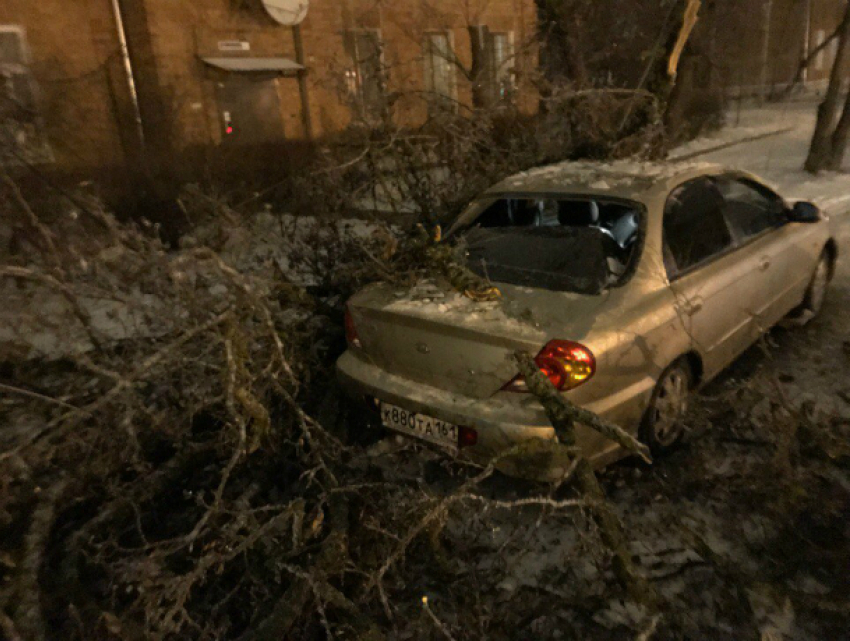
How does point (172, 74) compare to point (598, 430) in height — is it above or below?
above

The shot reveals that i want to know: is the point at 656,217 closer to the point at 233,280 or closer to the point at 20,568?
the point at 233,280

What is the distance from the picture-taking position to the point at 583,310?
2938 millimetres

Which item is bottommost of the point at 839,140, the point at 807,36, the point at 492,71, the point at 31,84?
the point at 839,140

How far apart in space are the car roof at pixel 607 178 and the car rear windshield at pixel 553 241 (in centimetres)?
7

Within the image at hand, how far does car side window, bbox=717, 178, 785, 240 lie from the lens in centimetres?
404

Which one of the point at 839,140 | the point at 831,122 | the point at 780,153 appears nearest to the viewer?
the point at 839,140

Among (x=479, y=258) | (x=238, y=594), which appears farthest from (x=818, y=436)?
(x=238, y=594)

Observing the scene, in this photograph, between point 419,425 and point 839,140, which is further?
point 839,140

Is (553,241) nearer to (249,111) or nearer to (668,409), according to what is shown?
(668,409)

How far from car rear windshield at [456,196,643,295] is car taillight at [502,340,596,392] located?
45 centimetres

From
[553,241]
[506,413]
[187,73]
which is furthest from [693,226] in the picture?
[187,73]

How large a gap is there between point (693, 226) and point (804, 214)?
51.5 inches

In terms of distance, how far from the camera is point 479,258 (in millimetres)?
3662

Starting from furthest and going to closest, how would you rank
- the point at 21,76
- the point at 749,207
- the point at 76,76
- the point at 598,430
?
1. the point at 76,76
2. the point at 21,76
3. the point at 749,207
4. the point at 598,430
